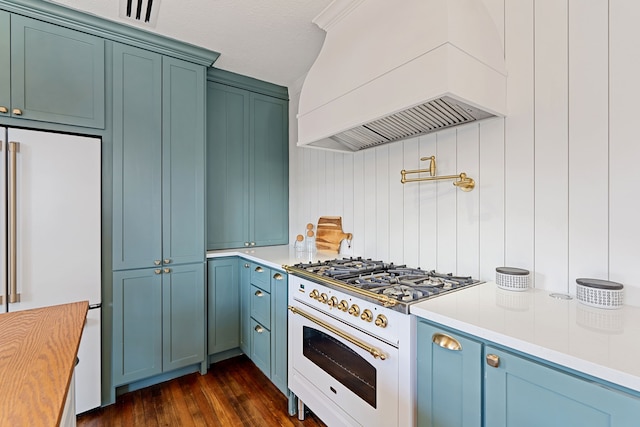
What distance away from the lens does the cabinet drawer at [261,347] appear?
2.19 metres

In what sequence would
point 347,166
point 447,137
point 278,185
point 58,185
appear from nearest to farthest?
point 447,137 → point 58,185 → point 347,166 → point 278,185

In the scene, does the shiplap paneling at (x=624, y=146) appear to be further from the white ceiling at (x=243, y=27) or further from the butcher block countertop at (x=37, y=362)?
the butcher block countertop at (x=37, y=362)

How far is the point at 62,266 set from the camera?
1881mm

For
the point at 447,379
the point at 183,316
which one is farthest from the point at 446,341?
the point at 183,316

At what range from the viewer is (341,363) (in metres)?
1.56

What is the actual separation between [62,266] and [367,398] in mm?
1951

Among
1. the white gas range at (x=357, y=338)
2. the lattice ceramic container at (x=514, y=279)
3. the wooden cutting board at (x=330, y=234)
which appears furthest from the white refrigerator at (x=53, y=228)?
the lattice ceramic container at (x=514, y=279)

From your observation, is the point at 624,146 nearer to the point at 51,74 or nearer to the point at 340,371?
the point at 340,371

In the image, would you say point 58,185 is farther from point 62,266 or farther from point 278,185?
point 278,185

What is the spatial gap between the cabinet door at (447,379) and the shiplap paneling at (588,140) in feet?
2.10

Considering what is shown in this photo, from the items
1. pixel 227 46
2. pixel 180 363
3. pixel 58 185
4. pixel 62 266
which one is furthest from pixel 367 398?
pixel 227 46

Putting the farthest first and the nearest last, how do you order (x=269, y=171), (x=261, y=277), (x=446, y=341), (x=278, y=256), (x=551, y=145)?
(x=269, y=171), (x=278, y=256), (x=261, y=277), (x=551, y=145), (x=446, y=341)

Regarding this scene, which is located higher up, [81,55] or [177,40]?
[177,40]

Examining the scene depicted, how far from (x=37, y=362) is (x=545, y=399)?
139cm
